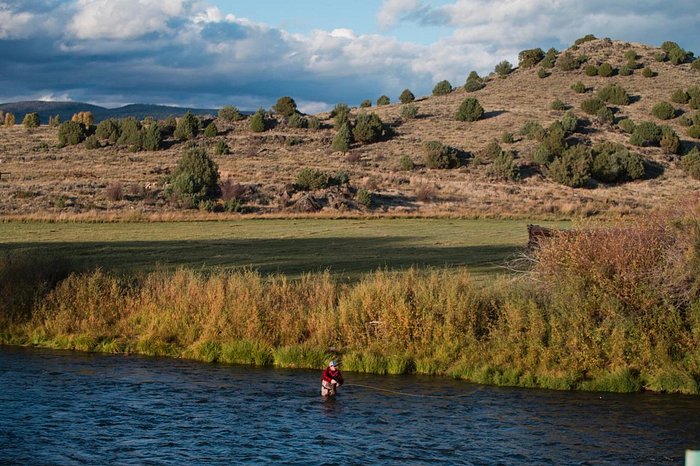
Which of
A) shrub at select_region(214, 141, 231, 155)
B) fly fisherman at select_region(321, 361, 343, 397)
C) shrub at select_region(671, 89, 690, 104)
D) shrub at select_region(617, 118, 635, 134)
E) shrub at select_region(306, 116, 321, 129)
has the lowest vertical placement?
fly fisherman at select_region(321, 361, 343, 397)

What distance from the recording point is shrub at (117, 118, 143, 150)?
96.7m

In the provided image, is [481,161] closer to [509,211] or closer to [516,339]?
[509,211]

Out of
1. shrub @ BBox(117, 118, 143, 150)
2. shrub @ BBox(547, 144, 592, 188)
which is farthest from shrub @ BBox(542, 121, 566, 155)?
shrub @ BBox(117, 118, 143, 150)

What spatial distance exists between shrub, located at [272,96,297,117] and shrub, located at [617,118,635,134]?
1649 inches

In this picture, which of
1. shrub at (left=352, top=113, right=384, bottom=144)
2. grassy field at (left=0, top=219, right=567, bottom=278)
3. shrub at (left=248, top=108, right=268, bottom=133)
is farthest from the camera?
shrub at (left=248, top=108, right=268, bottom=133)

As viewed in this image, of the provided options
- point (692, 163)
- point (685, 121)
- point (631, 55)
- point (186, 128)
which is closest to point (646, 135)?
point (685, 121)

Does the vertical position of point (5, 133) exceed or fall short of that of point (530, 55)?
it falls short

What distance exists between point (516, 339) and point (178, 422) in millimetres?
8887

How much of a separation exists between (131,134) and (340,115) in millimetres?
25367

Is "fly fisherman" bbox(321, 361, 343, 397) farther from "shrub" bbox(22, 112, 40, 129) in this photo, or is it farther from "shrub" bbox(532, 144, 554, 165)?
"shrub" bbox(22, 112, 40, 129)

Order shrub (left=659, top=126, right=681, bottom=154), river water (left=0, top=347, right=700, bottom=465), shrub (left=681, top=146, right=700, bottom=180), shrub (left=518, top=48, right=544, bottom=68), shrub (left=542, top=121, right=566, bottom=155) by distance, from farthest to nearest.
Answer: shrub (left=518, top=48, right=544, bottom=68)
shrub (left=659, top=126, right=681, bottom=154)
shrub (left=542, top=121, right=566, bottom=155)
shrub (left=681, top=146, right=700, bottom=180)
river water (left=0, top=347, right=700, bottom=465)

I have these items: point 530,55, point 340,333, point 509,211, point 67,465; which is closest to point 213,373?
point 340,333

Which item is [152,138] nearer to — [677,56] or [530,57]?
[530,57]

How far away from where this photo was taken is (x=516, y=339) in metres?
22.1
